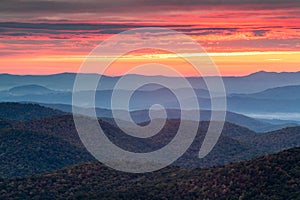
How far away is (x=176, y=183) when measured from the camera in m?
78.1

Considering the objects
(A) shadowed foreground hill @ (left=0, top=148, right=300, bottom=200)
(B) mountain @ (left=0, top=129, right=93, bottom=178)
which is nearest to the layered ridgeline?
(B) mountain @ (left=0, top=129, right=93, bottom=178)

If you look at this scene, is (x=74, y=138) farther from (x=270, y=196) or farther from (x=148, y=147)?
(x=270, y=196)

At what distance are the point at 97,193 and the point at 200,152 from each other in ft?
302

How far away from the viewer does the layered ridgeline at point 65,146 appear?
124 m

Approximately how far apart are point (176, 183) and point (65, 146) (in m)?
65.0

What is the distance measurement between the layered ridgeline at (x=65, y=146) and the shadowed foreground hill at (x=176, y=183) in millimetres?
28157

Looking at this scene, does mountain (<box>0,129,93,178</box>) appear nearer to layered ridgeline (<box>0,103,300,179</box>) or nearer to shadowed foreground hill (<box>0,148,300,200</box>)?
layered ridgeline (<box>0,103,300,179</box>)

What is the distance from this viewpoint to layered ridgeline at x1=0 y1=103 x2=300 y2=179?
405ft

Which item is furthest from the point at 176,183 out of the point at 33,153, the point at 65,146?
the point at 65,146

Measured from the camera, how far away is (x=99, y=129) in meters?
166

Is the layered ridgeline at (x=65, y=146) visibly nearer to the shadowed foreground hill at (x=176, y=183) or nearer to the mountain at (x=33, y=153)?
the mountain at (x=33, y=153)

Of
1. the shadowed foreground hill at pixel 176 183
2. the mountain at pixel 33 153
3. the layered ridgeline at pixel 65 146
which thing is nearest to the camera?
the shadowed foreground hill at pixel 176 183

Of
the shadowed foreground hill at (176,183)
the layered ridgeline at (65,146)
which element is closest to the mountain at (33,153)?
the layered ridgeline at (65,146)

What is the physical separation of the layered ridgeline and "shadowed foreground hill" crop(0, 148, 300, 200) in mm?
28157
